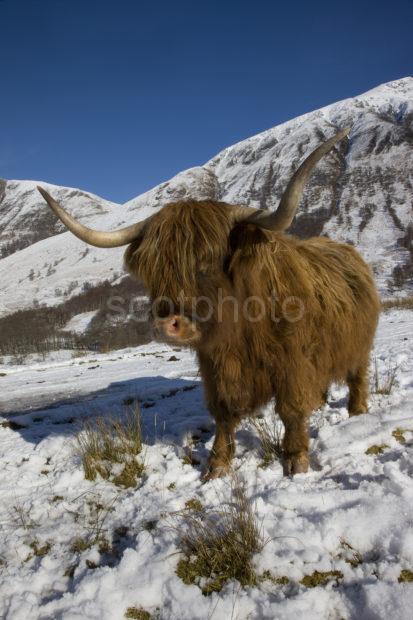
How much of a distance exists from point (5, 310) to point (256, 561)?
7555 centimetres

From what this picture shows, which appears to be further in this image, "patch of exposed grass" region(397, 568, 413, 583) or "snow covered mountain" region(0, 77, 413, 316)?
"snow covered mountain" region(0, 77, 413, 316)

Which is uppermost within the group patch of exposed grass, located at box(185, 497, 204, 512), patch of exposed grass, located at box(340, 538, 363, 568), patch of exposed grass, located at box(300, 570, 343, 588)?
patch of exposed grass, located at box(340, 538, 363, 568)

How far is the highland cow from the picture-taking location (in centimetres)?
284

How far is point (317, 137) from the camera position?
125 m

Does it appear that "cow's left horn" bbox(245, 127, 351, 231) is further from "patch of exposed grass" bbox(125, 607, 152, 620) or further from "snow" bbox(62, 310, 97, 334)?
"snow" bbox(62, 310, 97, 334)

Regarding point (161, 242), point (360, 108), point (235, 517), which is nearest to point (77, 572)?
point (235, 517)

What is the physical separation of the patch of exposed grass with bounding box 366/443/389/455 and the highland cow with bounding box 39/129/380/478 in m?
0.50

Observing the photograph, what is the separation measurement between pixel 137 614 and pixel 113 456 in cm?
182

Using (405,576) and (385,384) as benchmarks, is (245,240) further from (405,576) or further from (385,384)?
(385,384)

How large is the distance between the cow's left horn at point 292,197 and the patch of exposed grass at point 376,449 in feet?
6.29

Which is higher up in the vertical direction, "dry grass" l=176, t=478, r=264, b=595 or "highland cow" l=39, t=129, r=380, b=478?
"highland cow" l=39, t=129, r=380, b=478

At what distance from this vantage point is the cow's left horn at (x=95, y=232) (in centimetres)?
324

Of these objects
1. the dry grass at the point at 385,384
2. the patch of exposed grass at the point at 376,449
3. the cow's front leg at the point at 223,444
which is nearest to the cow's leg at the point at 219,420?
the cow's front leg at the point at 223,444

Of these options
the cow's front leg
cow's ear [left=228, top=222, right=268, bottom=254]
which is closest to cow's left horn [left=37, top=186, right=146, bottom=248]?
cow's ear [left=228, top=222, right=268, bottom=254]
